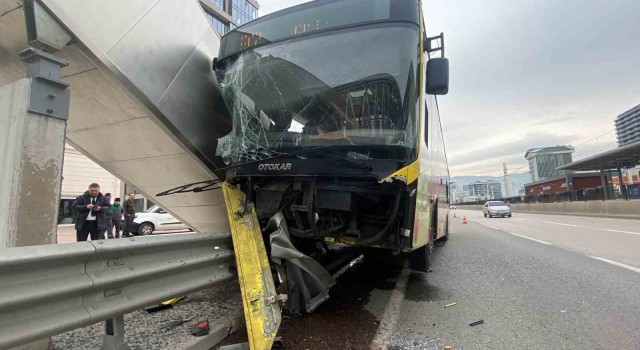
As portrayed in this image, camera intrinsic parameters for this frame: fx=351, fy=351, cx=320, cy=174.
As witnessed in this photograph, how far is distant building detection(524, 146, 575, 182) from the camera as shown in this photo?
1911 inches

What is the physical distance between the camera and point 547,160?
55.2m

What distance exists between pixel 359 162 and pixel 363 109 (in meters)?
0.55

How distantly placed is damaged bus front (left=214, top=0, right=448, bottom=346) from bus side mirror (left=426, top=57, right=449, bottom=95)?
10mm

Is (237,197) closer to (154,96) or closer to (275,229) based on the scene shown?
(275,229)

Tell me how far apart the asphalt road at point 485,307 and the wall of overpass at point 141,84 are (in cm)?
223

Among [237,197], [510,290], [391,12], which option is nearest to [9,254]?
[237,197]

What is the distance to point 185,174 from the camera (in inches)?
176

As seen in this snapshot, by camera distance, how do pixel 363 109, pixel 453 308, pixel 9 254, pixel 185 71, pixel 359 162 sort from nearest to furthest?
pixel 9 254 < pixel 359 162 < pixel 363 109 < pixel 185 71 < pixel 453 308

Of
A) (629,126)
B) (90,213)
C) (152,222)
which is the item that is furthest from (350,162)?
(629,126)

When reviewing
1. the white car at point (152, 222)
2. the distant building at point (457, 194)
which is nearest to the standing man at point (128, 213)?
the white car at point (152, 222)

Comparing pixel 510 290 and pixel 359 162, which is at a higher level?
pixel 359 162

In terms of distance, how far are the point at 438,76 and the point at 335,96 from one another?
114 centimetres

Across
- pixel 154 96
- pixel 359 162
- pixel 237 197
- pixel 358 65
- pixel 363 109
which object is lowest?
pixel 237 197

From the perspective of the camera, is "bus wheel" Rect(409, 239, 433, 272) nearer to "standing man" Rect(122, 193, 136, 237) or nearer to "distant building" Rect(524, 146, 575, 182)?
"standing man" Rect(122, 193, 136, 237)
